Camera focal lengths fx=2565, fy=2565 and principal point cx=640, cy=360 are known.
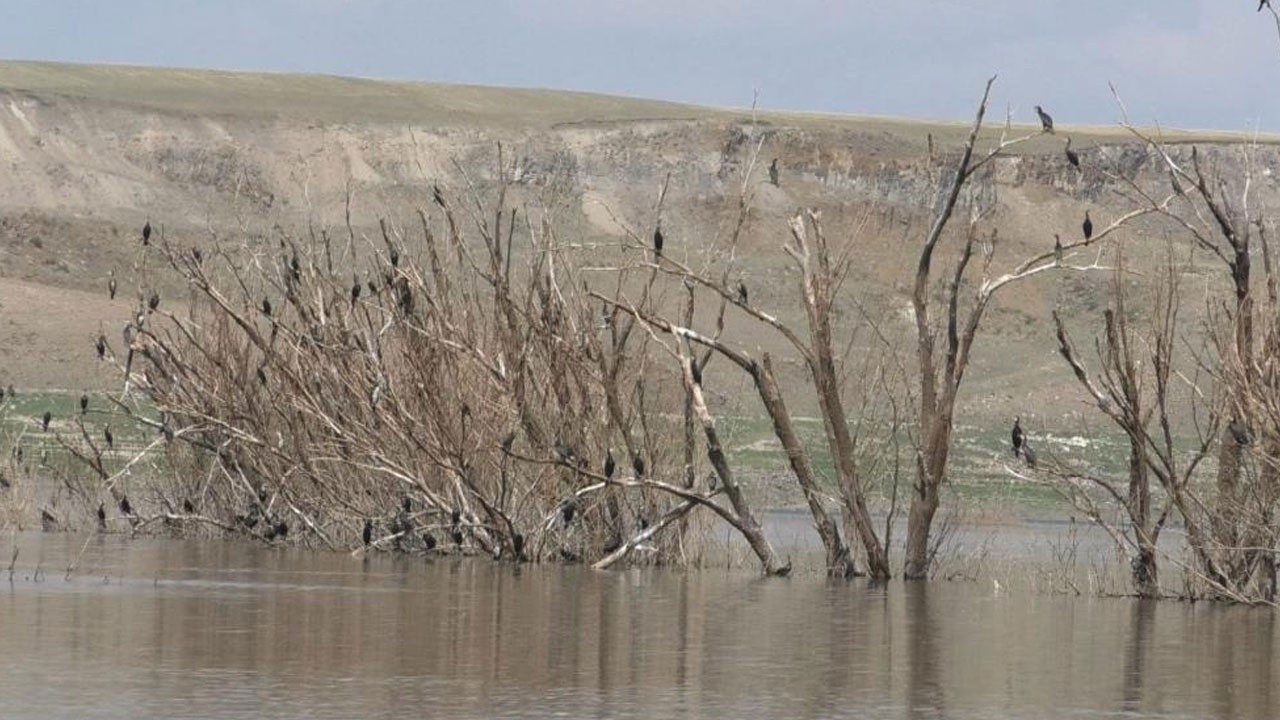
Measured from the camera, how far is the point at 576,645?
16250mm

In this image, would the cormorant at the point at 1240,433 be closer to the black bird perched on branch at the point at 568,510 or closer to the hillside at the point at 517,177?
the black bird perched on branch at the point at 568,510

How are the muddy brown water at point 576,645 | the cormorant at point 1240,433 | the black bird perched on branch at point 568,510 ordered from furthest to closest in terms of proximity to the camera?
1. the black bird perched on branch at point 568,510
2. the cormorant at point 1240,433
3. the muddy brown water at point 576,645

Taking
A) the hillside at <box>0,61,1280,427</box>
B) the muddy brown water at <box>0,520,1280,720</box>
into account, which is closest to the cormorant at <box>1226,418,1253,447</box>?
the muddy brown water at <box>0,520,1280,720</box>

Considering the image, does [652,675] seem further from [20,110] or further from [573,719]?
[20,110]

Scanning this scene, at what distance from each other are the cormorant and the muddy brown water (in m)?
1.43

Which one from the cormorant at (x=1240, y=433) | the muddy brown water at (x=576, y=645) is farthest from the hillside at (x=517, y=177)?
the cormorant at (x=1240, y=433)

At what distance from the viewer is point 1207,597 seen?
885 inches

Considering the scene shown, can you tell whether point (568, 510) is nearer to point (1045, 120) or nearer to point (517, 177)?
point (1045, 120)

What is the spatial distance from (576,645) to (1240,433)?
20.3 ft

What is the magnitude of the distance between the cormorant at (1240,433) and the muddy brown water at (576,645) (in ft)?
4.68

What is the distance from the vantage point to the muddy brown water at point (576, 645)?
519 inches

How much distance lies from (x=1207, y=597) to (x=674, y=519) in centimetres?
488

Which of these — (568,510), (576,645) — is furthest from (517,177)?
(576,645)

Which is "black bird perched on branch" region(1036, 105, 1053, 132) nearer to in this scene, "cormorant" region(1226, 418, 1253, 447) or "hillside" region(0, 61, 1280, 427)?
"cormorant" region(1226, 418, 1253, 447)
